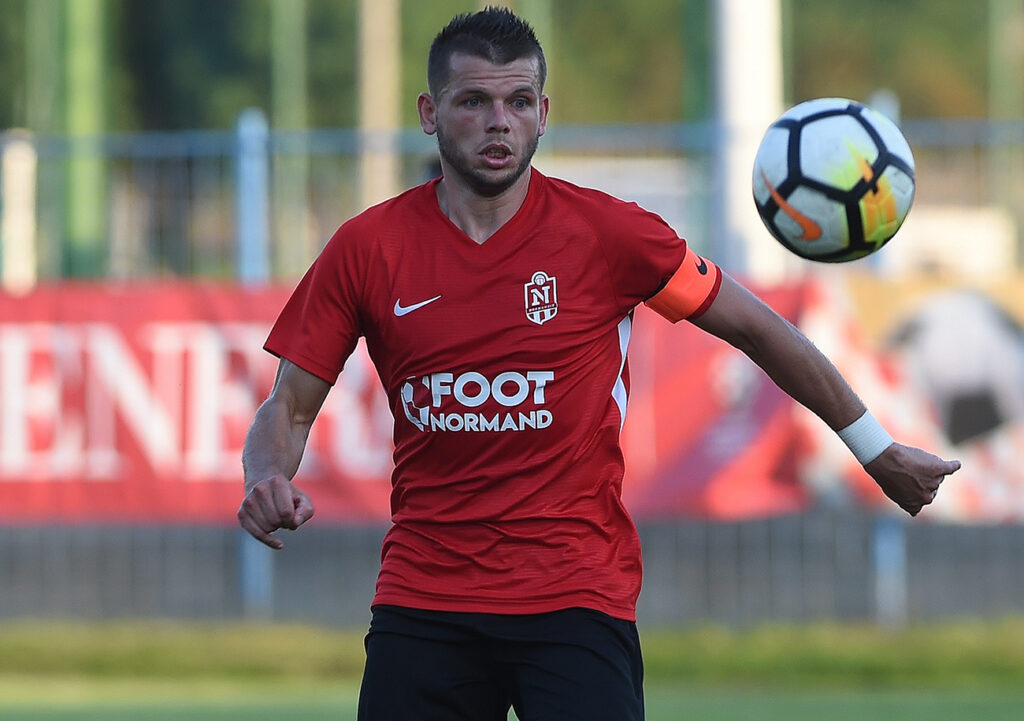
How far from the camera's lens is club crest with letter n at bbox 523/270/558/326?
177 inches

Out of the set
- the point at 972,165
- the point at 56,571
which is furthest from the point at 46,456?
the point at 972,165

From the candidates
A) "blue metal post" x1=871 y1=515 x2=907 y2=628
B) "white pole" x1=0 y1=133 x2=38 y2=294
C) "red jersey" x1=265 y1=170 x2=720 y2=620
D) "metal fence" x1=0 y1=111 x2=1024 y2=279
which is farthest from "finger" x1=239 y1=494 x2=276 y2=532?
"white pole" x1=0 y1=133 x2=38 y2=294

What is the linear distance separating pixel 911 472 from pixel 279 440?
1.60m

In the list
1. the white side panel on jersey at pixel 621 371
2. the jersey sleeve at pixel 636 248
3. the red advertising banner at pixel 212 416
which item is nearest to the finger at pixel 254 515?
the white side panel on jersey at pixel 621 371

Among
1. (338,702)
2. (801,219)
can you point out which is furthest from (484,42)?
(338,702)

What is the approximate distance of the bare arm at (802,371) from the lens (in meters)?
4.60

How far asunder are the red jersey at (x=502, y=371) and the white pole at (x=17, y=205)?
262 inches

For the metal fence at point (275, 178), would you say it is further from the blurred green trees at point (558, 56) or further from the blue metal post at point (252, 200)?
the blurred green trees at point (558, 56)

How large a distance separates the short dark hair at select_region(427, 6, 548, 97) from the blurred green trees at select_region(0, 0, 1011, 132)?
20520mm

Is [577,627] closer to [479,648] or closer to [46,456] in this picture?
[479,648]

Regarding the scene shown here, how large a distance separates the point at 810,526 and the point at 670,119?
31095mm

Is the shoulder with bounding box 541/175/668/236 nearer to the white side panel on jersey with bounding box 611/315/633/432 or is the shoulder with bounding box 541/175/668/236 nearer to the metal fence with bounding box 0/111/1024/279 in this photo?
the white side panel on jersey with bounding box 611/315/633/432

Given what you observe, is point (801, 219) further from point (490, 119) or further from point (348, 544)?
point (348, 544)

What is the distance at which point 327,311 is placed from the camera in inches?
179
